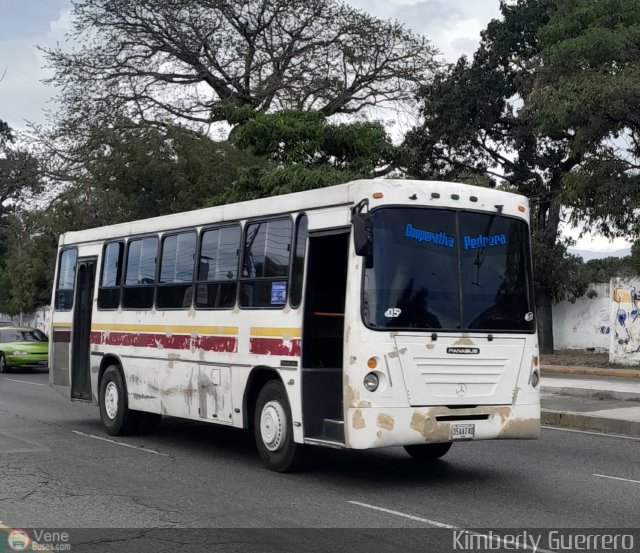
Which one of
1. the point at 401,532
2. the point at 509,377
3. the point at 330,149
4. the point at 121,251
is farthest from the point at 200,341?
the point at 330,149

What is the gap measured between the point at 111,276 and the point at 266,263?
14.4ft

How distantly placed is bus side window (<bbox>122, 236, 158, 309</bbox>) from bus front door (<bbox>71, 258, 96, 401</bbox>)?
133 cm

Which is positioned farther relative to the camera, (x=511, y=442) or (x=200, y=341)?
(x=511, y=442)

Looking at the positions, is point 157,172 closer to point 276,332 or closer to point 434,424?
point 276,332

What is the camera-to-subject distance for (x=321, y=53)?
38.9m

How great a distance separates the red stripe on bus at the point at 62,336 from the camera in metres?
15.6

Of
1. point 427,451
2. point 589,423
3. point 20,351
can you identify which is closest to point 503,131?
point 20,351

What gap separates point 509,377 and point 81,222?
82.9 ft

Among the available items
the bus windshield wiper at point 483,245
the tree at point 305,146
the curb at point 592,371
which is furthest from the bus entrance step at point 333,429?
the curb at point 592,371

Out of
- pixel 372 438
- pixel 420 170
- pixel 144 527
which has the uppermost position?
pixel 420 170

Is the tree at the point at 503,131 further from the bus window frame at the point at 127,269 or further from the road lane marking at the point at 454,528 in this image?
the road lane marking at the point at 454,528

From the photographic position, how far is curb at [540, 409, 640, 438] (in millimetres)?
14609

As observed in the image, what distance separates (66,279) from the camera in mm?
15977

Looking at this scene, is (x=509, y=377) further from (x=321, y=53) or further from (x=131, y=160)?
(x=321, y=53)
